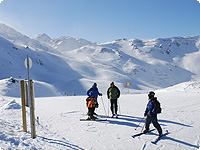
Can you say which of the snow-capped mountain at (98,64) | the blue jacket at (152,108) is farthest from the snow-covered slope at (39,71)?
the blue jacket at (152,108)

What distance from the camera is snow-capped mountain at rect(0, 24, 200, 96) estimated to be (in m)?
42.8

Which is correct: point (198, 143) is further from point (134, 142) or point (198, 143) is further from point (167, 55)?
point (167, 55)

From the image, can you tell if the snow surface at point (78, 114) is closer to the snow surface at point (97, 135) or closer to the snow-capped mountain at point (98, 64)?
the snow surface at point (97, 135)

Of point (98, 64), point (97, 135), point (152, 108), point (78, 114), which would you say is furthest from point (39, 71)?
point (152, 108)

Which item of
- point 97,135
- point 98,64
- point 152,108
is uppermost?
point 98,64

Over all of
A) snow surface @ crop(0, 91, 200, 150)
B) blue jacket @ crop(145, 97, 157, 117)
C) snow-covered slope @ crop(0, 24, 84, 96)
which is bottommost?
snow surface @ crop(0, 91, 200, 150)

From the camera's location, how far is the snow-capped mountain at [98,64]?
140 feet

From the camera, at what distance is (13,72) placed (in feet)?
131

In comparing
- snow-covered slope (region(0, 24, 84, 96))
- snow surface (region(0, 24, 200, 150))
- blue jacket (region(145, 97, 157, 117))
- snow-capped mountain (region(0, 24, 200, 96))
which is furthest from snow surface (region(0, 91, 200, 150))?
snow-capped mountain (region(0, 24, 200, 96))

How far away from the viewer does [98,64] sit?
7650 cm

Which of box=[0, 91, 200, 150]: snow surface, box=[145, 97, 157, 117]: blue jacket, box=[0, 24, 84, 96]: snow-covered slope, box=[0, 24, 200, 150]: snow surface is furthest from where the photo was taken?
box=[0, 24, 84, 96]: snow-covered slope

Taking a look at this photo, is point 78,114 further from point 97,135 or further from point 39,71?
point 39,71

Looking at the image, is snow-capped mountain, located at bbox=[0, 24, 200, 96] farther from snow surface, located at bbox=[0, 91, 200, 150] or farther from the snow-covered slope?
snow surface, located at bbox=[0, 91, 200, 150]

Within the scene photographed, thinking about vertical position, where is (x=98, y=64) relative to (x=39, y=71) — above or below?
above
